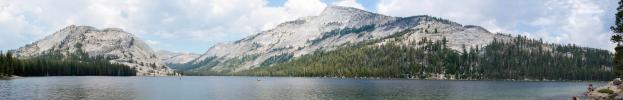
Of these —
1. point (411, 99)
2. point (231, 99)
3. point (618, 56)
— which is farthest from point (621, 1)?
point (231, 99)

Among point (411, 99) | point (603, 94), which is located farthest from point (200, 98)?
point (603, 94)

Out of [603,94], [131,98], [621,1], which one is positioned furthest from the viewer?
[131,98]

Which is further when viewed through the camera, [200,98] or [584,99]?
[200,98]

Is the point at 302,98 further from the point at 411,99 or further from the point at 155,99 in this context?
the point at 155,99

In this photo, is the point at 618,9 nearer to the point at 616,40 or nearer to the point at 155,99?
the point at 616,40

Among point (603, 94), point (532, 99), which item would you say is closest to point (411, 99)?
point (532, 99)

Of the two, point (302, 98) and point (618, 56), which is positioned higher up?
point (618, 56)

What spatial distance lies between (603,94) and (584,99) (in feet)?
10.5

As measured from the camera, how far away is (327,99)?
356 ft

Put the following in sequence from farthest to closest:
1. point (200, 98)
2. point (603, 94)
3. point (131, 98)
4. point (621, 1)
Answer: point (200, 98), point (131, 98), point (603, 94), point (621, 1)

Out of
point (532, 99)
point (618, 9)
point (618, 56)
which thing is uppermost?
point (618, 9)

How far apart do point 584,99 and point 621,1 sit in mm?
18692

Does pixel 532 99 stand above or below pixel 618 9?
below

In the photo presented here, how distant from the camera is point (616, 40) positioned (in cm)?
9212
